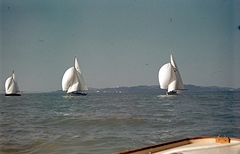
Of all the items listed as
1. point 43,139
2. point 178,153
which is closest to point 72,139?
point 43,139

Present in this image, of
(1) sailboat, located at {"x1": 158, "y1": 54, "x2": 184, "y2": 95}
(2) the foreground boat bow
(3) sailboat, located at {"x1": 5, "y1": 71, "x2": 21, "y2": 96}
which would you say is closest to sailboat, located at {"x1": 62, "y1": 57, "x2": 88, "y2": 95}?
(3) sailboat, located at {"x1": 5, "y1": 71, "x2": 21, "y2": 96}

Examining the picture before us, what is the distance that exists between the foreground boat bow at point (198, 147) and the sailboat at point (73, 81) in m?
58.8

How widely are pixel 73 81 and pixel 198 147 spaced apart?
60.3m

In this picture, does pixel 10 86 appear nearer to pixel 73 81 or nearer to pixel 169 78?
pixel 73 81

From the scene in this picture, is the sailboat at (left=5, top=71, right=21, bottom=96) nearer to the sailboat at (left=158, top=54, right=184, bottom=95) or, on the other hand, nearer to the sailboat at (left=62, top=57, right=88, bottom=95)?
the sailboat at (left=62, top=57, right=88, bottom=95)

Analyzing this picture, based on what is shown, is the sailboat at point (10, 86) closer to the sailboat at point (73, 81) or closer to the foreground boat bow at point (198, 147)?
the sailboat at point (73, 81)

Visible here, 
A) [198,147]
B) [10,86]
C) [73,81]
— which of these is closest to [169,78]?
[73,81]

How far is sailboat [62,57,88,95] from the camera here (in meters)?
63.4

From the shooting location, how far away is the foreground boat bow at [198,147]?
16.0 ft

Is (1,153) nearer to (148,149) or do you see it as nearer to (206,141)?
(148,149)

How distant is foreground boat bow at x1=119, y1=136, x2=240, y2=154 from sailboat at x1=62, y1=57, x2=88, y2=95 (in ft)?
193

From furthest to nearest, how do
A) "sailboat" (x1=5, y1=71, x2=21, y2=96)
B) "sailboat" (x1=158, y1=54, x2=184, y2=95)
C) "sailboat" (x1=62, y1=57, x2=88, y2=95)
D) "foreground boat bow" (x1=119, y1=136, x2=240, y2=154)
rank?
"sailboat" (x1=5, y1=71, x2=21, y2=96) → "sailboat" (x1=62, y1=57, x2=88, y2=95) → "sailboat" (x1=158, y1=54, x2=184, y2=95) → "foreground boat bow" (x1=119, y1=136, x2=240, y2=154)

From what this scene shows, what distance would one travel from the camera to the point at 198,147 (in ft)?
16.8

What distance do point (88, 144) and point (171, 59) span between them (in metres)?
57.0
